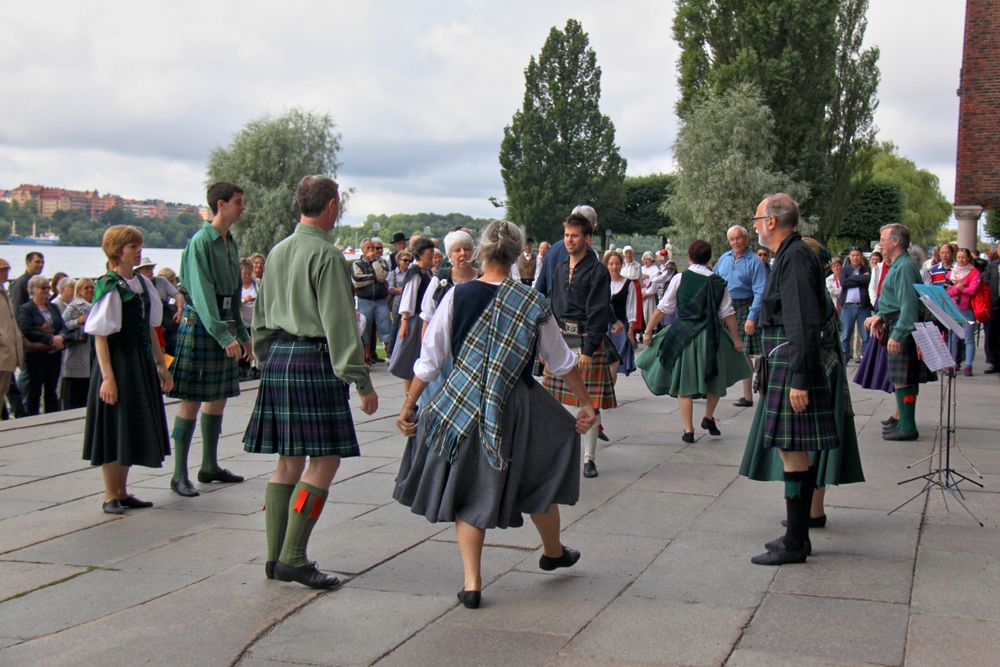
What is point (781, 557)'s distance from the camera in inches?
185

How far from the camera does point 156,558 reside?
16.2ft

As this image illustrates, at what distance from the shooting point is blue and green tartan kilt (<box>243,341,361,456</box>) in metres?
4.38

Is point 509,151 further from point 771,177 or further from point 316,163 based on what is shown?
point 771,177

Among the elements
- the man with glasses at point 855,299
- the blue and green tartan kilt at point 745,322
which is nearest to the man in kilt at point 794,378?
the blue and green tartan kilt at point 745,322

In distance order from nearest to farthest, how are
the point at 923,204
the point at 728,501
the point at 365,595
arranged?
the point at 365,595, the point at 728,501, the point at 923,204

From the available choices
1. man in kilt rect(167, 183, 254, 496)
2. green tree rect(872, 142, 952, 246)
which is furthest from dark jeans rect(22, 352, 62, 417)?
green tree rect(872, 142, 952, 246)

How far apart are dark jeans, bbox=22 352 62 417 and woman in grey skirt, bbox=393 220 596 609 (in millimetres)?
8365

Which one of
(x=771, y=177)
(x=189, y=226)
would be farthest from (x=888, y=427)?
(x=771, y=177)

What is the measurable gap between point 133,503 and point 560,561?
9.88ft

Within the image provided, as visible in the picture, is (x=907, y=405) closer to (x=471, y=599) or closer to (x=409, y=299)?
(x=409, y=299)

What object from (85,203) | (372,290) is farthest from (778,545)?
(85,203)

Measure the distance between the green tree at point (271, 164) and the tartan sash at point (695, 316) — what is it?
2129 inches

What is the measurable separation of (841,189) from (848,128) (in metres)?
2.76

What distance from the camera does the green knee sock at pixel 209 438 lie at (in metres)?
6.49
